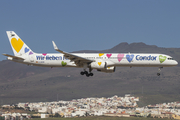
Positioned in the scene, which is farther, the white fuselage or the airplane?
the white fuselage

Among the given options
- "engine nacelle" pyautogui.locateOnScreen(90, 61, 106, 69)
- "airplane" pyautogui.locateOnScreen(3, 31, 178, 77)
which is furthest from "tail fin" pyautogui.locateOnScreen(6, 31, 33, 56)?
"engine nacelle" pyautogui.locateOnScreen(90, 61, 106, 69)

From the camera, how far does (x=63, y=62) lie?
81.4 m

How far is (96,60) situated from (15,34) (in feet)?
75.9

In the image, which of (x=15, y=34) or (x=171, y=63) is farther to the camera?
(x=15, y=34)

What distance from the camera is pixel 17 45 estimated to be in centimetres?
8600

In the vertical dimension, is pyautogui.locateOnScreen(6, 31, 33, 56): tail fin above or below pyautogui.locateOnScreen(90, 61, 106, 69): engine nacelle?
above

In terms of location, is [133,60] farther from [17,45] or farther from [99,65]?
[17,45]

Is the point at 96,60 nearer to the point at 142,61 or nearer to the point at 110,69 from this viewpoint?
the point at 110,69

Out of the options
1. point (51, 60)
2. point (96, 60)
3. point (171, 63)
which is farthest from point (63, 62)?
point (171, 63)

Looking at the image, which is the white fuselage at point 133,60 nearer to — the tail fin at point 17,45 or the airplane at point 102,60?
the airplane at point 102,60

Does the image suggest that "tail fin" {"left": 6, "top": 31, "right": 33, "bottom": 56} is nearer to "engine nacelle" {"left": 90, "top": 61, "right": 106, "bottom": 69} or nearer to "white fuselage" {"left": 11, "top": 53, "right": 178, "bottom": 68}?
"white fuselage" {"left": 11, "top": 53, "right": 178, "bottom": 68}

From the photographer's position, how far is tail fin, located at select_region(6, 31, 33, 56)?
279ft

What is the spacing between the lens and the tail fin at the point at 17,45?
84938mm

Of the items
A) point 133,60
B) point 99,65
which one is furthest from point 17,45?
point 133,60
